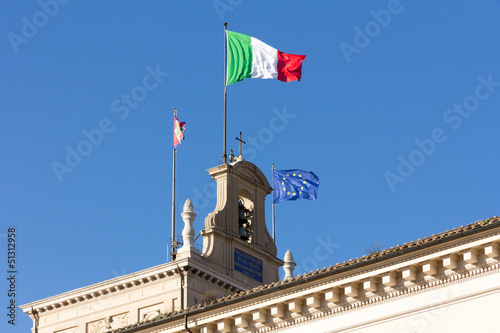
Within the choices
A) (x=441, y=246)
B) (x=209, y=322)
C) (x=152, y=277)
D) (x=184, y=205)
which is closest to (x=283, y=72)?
(x=184, y=205)

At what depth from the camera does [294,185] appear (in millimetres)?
49531

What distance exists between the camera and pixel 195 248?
155ft

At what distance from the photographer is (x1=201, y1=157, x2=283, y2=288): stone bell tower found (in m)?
48.1

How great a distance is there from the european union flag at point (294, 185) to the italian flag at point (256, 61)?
12.7 ft

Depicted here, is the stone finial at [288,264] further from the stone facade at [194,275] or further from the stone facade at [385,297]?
the stone facade at [385,297]

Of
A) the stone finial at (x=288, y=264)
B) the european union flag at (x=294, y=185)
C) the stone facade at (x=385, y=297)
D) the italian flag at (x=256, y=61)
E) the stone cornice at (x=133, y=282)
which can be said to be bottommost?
the stone facade at (x=385, y=297)

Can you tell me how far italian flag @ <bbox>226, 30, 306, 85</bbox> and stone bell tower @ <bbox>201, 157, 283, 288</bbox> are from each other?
11.9 ft

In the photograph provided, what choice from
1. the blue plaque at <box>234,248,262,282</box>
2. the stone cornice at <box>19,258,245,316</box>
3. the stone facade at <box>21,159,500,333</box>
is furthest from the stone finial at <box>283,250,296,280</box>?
the stone facade at <box>21,159,500,333</box>

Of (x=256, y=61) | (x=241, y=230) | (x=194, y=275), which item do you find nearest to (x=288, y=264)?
(x=241, y=230)

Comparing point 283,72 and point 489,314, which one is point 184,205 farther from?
point 489,314

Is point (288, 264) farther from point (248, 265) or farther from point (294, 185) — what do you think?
point (294, 185)

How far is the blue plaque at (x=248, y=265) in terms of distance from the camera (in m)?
48.8

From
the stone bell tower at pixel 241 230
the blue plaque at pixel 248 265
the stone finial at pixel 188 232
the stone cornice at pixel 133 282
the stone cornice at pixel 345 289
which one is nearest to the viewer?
the stone cornice at pixel 345 289

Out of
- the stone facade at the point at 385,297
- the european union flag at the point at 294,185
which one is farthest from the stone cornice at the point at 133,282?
the stone facade at the point at 385,297
